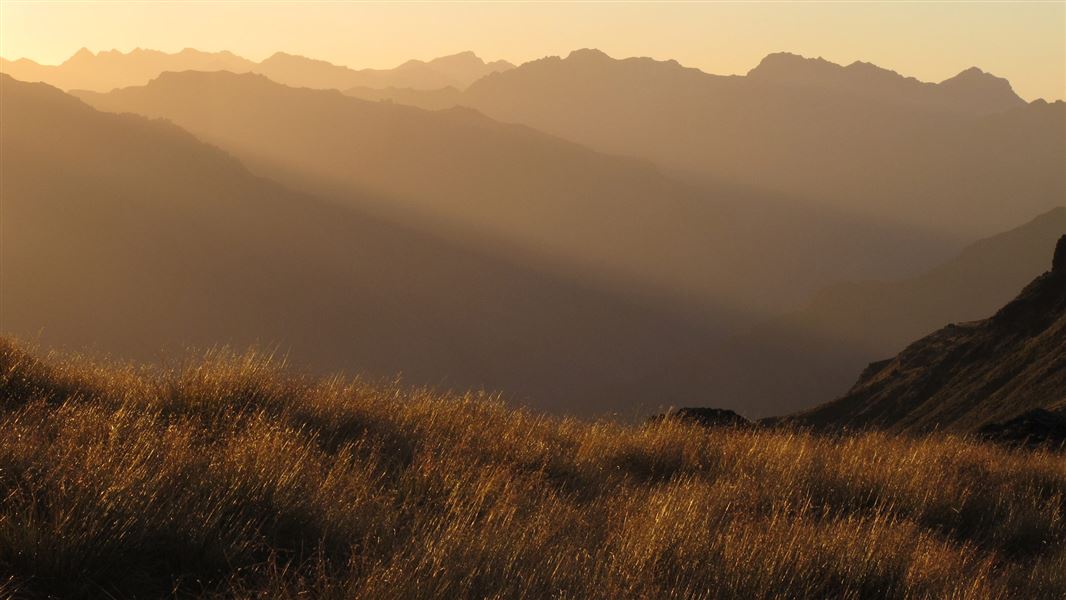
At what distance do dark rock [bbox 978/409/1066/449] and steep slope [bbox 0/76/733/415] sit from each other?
371 feet

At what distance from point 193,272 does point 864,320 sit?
410ft

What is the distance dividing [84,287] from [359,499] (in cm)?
14948

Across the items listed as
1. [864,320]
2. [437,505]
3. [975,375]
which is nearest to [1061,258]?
[975,375]

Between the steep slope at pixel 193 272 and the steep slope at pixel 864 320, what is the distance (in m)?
14.9

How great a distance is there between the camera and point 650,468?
7145 mm

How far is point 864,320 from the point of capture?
551ft

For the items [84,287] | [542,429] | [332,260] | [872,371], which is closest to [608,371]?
[332,260]

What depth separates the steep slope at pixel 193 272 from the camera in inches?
5379

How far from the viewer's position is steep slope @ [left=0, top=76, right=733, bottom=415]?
137 meters

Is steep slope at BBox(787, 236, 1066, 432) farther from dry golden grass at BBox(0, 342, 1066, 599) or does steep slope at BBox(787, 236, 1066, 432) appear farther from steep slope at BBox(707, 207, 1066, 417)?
steep slope at BBox(707, 207, 1066, 417)

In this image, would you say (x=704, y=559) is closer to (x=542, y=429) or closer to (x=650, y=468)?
(x=650, y=468)

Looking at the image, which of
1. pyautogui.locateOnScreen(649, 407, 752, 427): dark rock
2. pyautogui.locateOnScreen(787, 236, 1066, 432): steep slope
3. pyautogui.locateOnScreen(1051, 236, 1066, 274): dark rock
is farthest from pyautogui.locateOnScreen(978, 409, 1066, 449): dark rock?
pyautogui.locateOnScreen(1051, 236, 1066, 274): dark rock

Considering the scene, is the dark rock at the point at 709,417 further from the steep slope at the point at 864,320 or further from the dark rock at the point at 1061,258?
the steep slope at the point at 864,320

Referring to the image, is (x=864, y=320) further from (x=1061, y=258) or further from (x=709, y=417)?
(x=709, y=417)
